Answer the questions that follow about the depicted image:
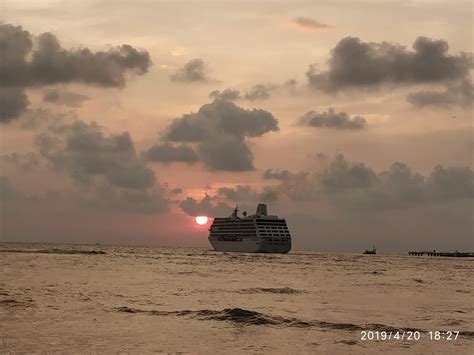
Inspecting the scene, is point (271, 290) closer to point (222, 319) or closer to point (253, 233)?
point (222, 319)

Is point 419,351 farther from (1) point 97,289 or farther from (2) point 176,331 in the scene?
(1) point 97,289

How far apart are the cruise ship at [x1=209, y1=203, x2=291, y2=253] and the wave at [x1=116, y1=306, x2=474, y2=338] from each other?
408 feet

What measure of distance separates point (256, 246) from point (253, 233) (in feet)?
12.6

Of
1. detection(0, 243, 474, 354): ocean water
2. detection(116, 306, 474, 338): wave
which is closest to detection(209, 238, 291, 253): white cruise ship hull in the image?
detection(0, 243, 474, 354): ocean water

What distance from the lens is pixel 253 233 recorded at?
153875 millimetres

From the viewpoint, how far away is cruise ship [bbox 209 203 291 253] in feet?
502

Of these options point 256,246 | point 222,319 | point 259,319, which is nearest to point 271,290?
point 259,319

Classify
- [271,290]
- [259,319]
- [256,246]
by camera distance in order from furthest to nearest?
[256,246] → [271,290] → [259,319]

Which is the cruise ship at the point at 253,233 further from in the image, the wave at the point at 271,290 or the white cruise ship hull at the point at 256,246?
the wave at the point at 271,290

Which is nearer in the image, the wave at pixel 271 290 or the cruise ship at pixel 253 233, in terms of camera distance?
the wave at pixel 271 290

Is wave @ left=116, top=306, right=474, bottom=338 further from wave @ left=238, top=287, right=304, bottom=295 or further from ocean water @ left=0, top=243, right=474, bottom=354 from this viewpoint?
wave @ left=238, top=287, right=304, bottom=295

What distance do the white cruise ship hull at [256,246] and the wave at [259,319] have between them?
123788 millimetres

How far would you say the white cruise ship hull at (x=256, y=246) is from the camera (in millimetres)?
151625

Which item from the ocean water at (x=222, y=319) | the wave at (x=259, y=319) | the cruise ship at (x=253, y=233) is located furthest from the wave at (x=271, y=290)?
the cruise ship at (x=253, y=233)
